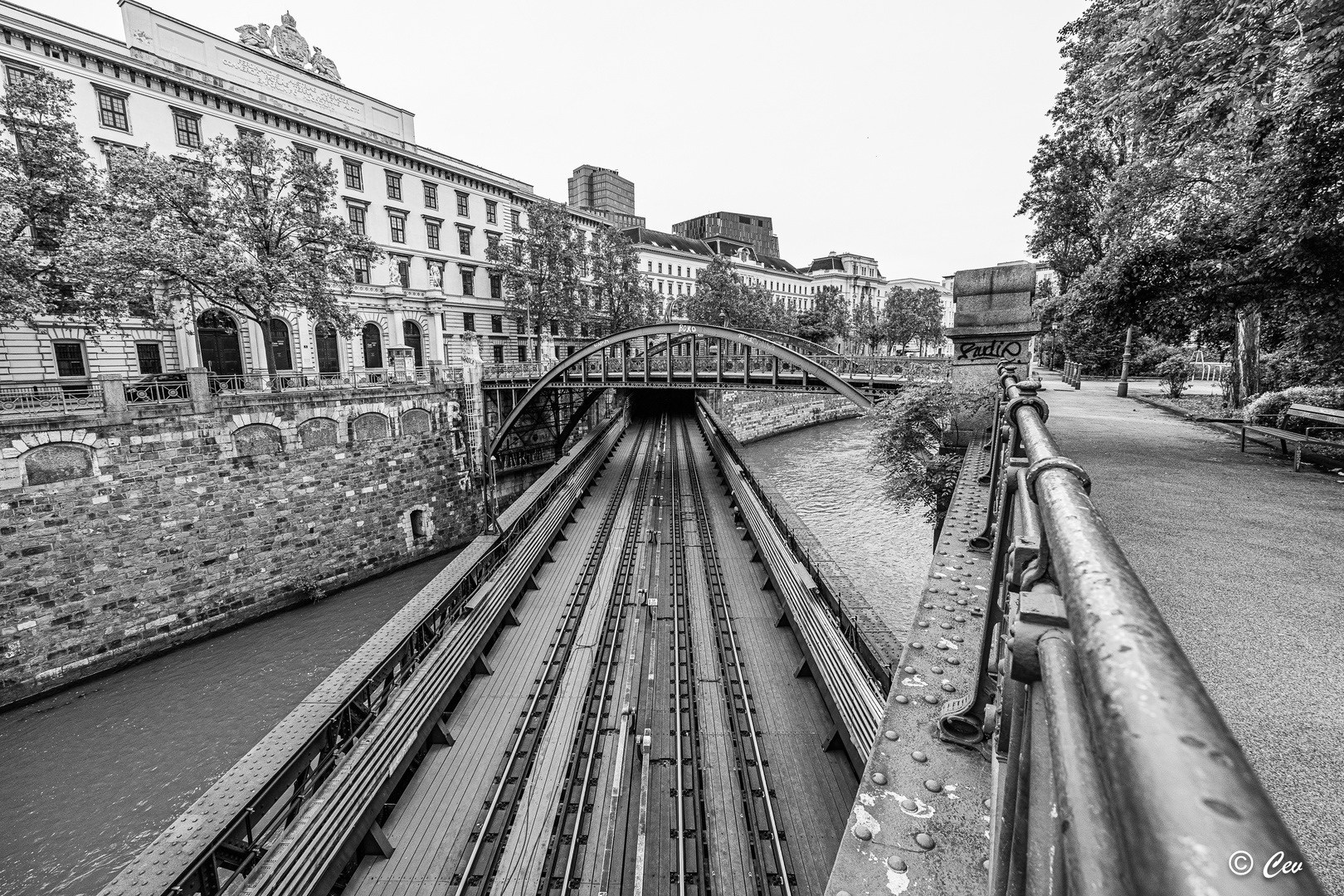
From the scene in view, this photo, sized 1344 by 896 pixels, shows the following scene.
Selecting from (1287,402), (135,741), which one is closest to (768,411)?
(1287,402)

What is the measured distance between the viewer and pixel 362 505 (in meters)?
21.5

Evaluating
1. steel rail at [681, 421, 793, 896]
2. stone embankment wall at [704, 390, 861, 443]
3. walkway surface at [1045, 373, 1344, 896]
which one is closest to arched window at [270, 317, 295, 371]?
steel rail at [681, 421, 793, 896]

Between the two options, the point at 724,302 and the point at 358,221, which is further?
the point at 724,302

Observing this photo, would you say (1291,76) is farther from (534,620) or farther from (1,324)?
(1,324)

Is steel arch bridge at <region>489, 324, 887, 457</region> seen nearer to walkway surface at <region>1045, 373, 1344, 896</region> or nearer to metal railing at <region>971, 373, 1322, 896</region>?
walkway surface at <region>1045, 373, 1344, 896</region>

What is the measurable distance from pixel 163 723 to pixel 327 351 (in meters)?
23.5

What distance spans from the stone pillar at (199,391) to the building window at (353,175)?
2062 cm

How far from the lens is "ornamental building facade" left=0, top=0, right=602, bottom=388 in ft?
77.7

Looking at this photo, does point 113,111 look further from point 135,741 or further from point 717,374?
point 717,374

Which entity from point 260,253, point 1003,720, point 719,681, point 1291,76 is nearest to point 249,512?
point 260,253

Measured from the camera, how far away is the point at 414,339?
3666 centimetres

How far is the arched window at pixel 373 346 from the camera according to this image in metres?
33.8

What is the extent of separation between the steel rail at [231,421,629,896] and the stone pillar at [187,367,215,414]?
1284cm

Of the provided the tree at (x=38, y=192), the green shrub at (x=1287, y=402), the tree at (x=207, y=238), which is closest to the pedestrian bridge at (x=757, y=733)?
the green shrub at (x=1287, y=402)
